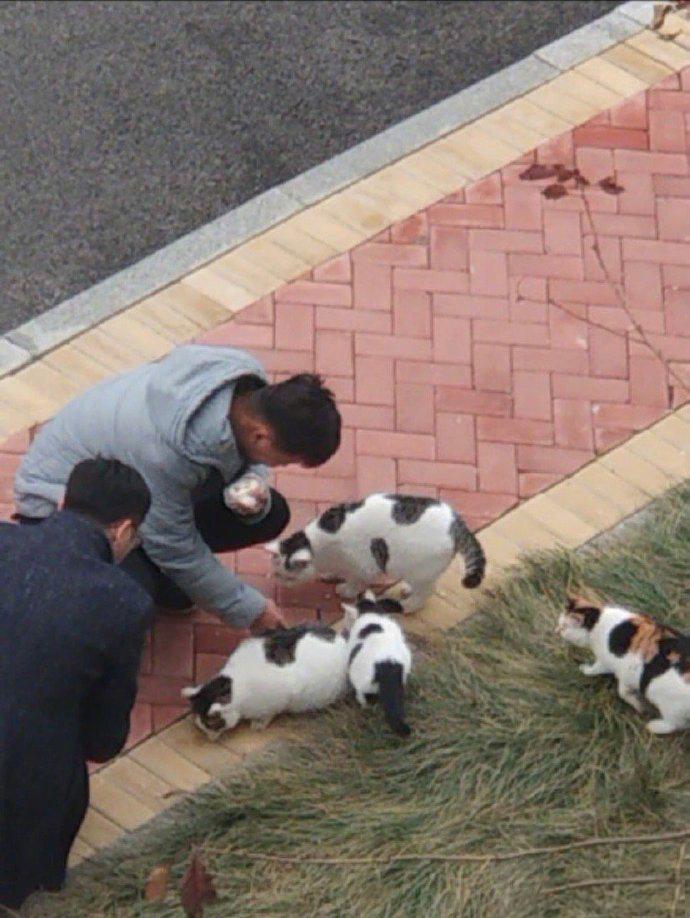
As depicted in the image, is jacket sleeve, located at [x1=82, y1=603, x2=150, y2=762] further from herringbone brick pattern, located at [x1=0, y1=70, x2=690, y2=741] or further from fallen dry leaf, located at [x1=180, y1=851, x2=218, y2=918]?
herringbone brick pattern, located at [x1=0, y1=70, x2=690, y2=741]

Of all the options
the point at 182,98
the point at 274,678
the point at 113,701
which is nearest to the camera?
the point at 113,701

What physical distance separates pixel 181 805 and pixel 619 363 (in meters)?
2.59

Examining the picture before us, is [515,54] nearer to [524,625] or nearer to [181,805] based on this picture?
[524,625]

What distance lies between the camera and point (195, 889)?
500 centimetres

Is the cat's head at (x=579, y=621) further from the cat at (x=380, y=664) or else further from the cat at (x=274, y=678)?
the cat at (x=274, y=678)

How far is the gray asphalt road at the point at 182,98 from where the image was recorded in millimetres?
7395

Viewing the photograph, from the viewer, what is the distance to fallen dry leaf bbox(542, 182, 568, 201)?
759 cm

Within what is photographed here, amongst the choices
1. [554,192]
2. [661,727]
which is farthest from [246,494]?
[554,192]

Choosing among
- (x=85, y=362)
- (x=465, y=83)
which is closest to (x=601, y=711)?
(x=85, y=362)

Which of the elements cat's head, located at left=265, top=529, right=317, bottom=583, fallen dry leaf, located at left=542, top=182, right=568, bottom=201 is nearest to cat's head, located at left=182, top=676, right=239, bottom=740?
cat's head, located at left=265, top=529, right=317, bottom=583

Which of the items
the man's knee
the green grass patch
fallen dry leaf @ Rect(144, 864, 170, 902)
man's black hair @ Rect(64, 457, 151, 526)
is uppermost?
man's black hair @ Rect(64, 457, 151, 526)

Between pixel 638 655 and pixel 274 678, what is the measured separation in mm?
1114

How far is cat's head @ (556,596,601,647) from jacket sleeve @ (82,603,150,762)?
1484 millimetres

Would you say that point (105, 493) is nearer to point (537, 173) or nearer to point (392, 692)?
point (392, 692)
